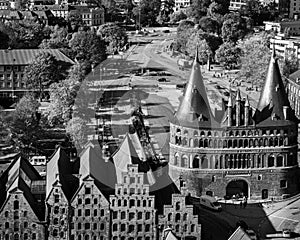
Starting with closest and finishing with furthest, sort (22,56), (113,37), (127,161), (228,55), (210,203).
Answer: (127,161), (210,203), (22,56), (228,55), (113,37)

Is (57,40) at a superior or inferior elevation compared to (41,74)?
inferior

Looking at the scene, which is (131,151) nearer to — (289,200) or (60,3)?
(289,200)

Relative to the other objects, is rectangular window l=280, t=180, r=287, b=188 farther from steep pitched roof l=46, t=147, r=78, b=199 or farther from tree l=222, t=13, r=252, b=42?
tree l=222, t=13, r=252, b=42

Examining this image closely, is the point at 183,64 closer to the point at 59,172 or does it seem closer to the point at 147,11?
the point at 147,11

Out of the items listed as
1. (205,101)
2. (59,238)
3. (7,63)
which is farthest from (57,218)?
(7,63)

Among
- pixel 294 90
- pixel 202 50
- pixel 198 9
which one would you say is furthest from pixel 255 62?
pixel 198 9

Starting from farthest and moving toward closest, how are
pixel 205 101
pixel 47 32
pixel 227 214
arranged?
pixel 47 32
pixel 205 101
pixel 227 214

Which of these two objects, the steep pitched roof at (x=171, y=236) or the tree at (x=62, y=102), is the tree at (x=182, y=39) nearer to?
the tree at (x=62, y=102)

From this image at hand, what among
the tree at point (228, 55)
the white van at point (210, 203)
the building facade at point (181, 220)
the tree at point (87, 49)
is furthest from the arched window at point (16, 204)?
the tree at point (228, 55)
